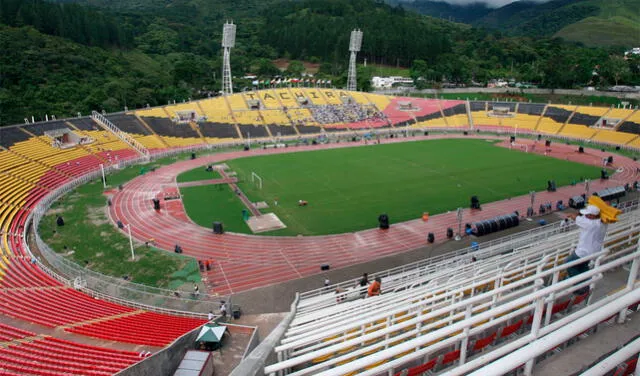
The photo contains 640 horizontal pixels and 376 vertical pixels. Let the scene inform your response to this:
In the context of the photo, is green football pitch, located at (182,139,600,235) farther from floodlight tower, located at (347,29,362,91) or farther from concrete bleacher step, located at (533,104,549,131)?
floodlight tower, located at (347,29,362,91)

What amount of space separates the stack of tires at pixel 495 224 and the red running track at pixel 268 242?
183 centimetres

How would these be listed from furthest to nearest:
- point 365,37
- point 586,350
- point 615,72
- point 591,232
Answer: point 365,37 → point 615,72 → point 591,232 → point 586,350

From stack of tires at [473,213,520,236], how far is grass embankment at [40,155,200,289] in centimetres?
1606

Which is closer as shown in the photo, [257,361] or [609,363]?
[609,363]

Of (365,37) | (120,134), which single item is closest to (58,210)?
(120,134)

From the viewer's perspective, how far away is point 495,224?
2584 cm

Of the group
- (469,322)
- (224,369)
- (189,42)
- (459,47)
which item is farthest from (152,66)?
(469,322)

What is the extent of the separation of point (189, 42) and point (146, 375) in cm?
12448

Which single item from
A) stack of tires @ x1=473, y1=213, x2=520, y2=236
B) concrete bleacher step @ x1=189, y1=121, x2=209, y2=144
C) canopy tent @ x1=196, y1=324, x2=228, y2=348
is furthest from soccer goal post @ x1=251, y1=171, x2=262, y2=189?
canopy tent @ x1=196, y1=324, x2=228, y2=348

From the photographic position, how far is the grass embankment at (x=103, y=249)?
841 inches

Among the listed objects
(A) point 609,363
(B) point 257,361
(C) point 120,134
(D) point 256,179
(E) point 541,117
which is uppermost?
(A) point 609,363

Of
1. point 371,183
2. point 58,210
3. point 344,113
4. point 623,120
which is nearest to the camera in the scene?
point 58,210

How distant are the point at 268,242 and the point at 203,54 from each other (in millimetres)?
105522

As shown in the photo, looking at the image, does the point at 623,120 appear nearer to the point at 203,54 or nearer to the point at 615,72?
the point at 615,72
